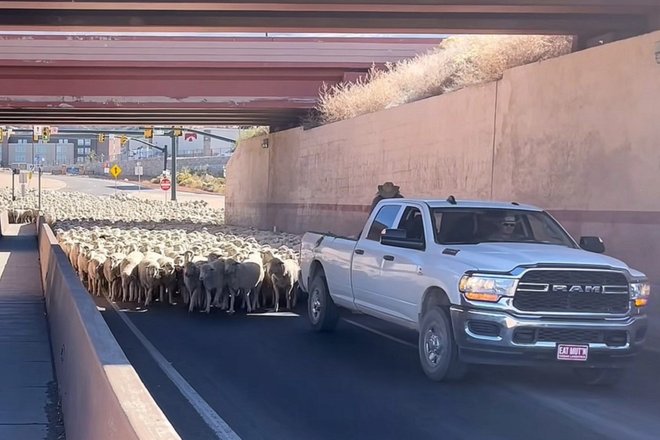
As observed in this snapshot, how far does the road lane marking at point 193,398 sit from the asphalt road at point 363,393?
0.23ft

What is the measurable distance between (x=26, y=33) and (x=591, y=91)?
21162 mm

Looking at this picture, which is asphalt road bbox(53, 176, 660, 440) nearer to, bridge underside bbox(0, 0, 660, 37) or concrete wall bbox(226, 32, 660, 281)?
concrete wall bbox(226, 32, 660, 281)

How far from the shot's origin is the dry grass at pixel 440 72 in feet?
78.2

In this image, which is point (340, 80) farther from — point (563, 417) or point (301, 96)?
point (563, 417)

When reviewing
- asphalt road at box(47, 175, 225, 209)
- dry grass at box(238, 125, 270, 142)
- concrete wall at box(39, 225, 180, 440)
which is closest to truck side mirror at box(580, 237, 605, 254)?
concrete wall at box(39, 225, 180, 440)

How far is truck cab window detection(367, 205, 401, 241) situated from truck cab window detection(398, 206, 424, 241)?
24 cm

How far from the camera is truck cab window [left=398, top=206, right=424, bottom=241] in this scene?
11.1 m

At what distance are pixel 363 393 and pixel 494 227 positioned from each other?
2.76 m

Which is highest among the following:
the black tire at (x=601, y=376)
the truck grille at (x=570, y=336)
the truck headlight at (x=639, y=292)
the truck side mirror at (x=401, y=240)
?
the truck side mirror at (x=401, y=240)

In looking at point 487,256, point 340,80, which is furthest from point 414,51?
point 487,256

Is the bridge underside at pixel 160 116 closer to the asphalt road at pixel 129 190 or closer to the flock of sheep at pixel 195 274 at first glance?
the flock of sheep at pixel 195 274

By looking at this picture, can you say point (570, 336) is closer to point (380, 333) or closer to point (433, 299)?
point (433, 299)

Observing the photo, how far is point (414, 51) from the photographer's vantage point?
36281mm

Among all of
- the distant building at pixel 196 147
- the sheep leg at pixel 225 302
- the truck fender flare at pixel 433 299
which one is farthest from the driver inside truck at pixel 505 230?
the distant building at pixel 196 147
